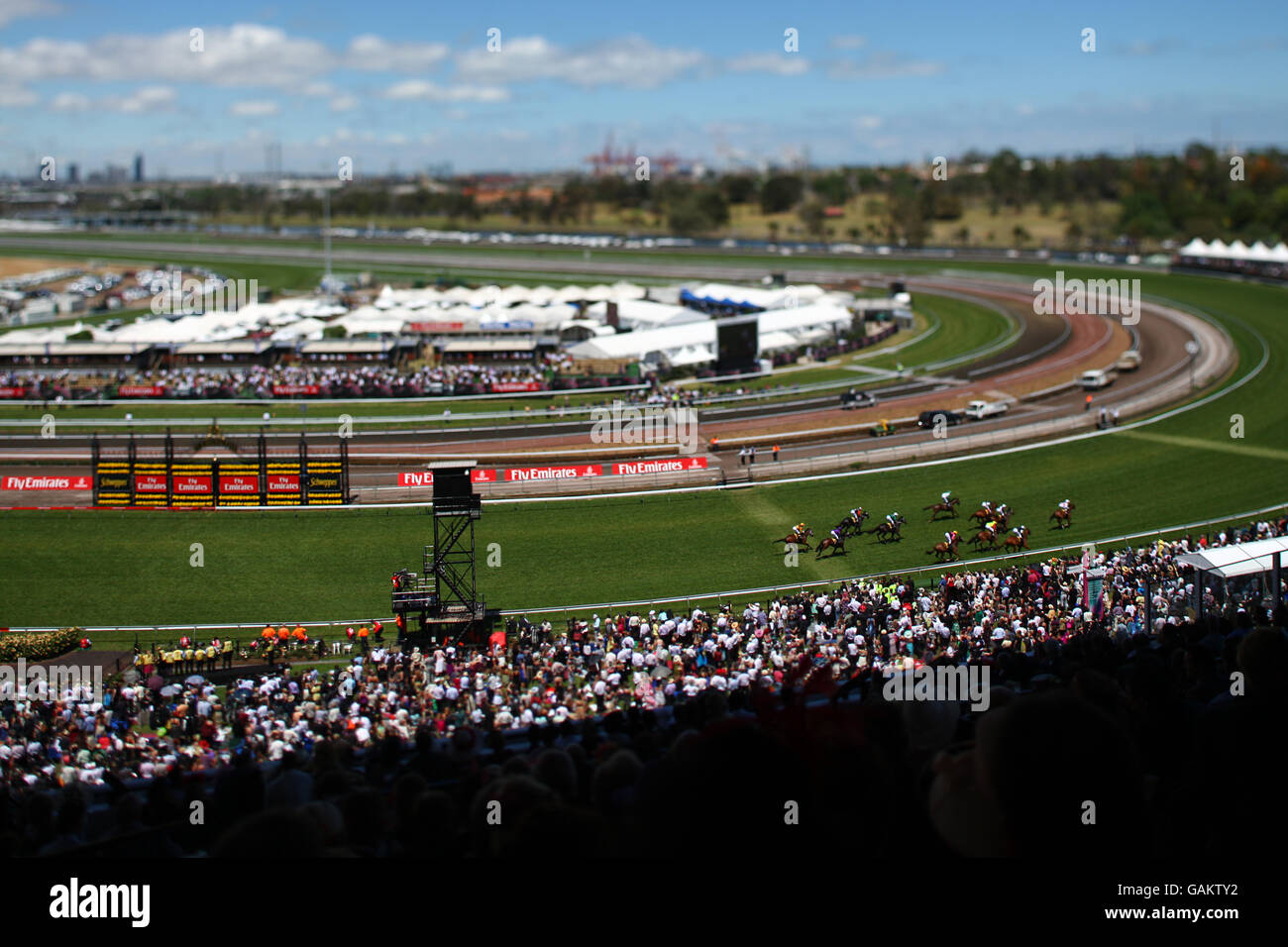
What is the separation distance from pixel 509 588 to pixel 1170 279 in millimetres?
70274

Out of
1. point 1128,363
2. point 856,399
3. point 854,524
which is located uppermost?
point 1128,363

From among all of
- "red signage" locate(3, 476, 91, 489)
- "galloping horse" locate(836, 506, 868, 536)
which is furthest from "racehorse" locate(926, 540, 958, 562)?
"red signage" locate(3, 476, 91, 489)

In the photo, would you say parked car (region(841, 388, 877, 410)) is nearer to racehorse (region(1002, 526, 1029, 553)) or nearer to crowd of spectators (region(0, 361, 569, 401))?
crowd of spectators (region(0, 361, 569, 401))

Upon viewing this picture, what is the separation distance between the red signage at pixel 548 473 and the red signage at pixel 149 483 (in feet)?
31.3

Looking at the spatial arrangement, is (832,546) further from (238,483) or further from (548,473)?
(238,483)

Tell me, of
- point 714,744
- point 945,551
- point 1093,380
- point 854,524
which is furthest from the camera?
point 1093,380

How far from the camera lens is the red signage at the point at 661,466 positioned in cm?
3400

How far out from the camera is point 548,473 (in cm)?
3325

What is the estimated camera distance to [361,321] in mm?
62250

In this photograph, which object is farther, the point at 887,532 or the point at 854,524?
the point at 854,524

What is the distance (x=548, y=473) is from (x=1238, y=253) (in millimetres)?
69320

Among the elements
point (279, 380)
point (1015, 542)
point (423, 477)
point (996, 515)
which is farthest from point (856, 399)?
point (279, 380)
